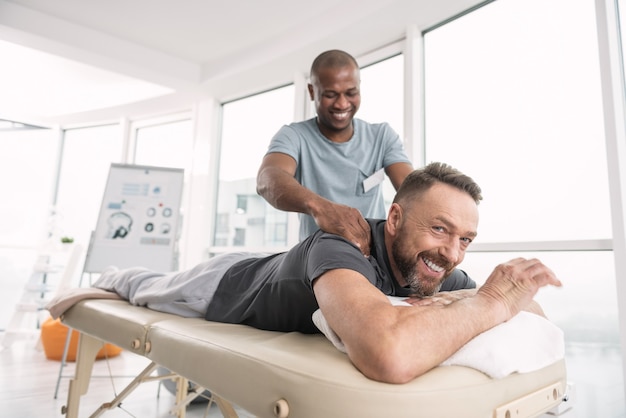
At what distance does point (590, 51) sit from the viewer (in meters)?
2.15

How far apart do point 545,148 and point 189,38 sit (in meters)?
2.87

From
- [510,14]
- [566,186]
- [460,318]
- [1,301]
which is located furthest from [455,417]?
[1,301]

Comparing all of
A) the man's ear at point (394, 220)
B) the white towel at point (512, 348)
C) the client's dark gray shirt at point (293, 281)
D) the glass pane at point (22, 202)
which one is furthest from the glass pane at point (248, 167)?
the white towel at point (512, 348)

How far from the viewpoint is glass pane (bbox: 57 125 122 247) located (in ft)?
16.6

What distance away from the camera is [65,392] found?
2.54 m

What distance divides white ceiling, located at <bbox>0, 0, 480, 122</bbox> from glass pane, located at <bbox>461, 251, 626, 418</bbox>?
164cm

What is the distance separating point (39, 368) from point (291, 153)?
277cm

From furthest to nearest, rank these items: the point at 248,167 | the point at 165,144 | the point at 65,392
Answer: the point at 165,144 < the point at 248,167 < the point at 65,392

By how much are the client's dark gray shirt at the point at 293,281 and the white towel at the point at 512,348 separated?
116 millimetres

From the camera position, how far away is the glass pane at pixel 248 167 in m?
4.02

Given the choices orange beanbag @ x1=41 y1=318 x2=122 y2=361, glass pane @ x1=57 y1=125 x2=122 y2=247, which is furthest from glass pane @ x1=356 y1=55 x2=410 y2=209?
glass pane @ x1=57 y1=125 x2=122 y2=247

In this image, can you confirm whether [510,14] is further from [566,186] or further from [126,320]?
[126,320]

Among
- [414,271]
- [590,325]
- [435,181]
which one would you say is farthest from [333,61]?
[590,325]

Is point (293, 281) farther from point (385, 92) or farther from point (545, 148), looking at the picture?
point (385, 92)
